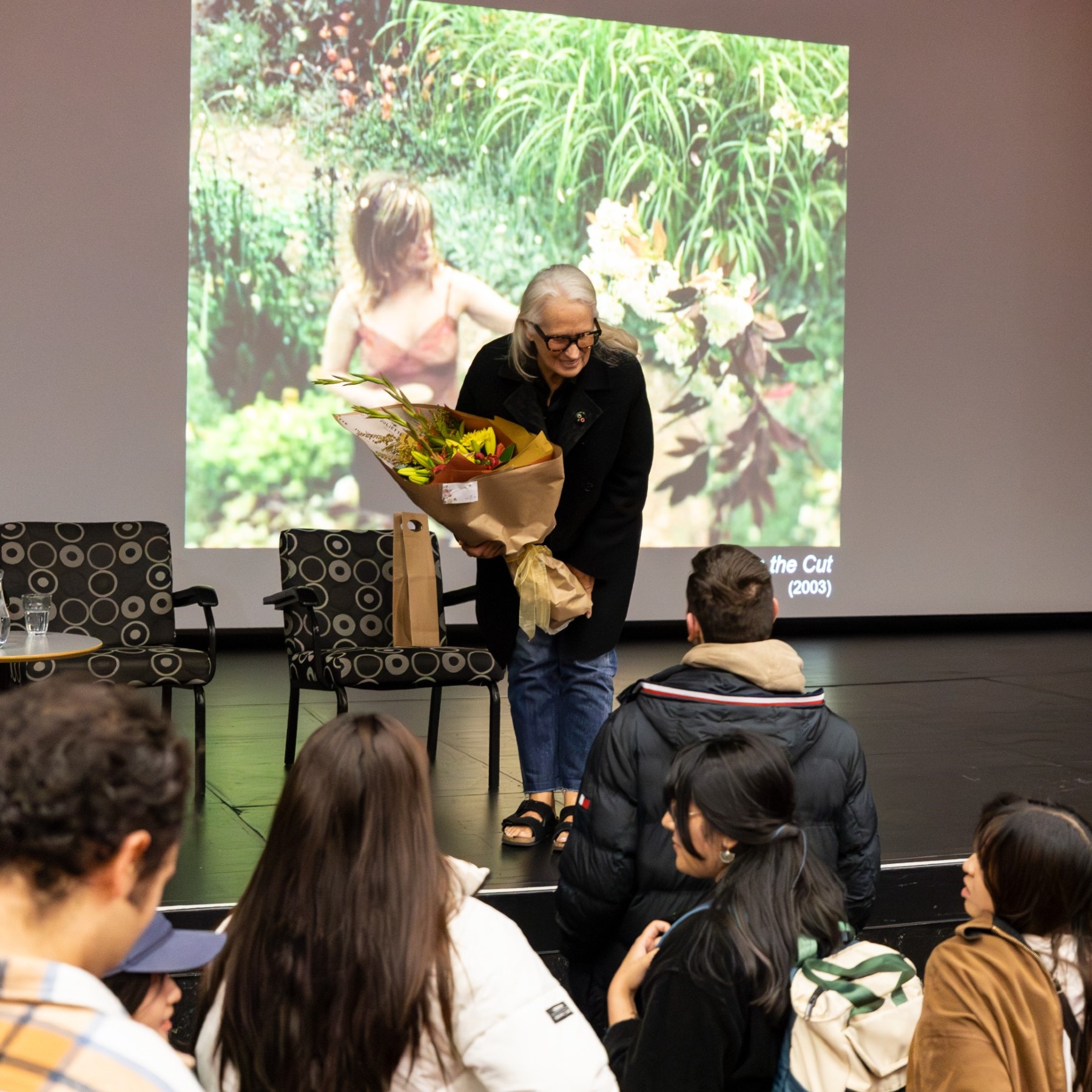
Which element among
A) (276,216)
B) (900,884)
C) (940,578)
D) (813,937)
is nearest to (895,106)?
(940,578)

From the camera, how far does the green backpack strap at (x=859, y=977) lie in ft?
5.02

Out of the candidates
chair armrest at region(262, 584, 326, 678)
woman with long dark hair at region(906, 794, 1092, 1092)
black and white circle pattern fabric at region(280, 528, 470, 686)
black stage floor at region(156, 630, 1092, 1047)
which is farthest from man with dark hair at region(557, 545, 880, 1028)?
black and white circle pattern fabric at region(280, 528, 470, 686)

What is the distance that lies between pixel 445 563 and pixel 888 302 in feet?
10.6

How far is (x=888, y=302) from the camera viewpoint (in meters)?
8.31

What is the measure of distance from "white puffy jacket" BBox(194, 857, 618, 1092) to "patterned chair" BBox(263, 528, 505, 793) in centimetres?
264

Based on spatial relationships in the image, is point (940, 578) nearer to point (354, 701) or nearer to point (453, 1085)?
point (354, 701)

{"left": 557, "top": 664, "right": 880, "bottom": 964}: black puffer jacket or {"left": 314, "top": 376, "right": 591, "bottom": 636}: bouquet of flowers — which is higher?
{"left": 314, "top": 376, "right": 591, "bottom": 636}: bouquet of flowers

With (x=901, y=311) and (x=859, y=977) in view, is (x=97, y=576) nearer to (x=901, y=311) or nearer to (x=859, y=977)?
(x=859, y=977)

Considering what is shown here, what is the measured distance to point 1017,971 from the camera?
153 cm

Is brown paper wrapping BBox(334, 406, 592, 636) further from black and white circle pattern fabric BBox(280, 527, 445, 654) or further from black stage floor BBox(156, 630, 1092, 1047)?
black and white circle pattern fabric BBox(280, 527, 445, 654)

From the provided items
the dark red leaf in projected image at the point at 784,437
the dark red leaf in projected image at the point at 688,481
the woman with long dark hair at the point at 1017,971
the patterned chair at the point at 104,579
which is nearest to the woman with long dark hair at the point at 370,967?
the woman with long dark hair at the point at 1017,971

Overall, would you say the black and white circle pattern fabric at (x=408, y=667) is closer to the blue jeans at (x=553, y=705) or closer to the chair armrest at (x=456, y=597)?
the chair armrest at (x=456, y=597)

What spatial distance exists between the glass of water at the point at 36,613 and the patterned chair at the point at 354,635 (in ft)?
2.94

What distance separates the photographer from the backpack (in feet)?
4.98
